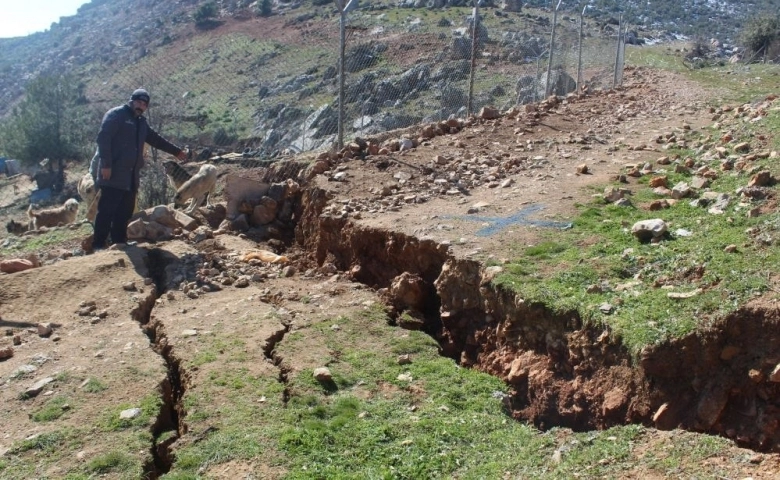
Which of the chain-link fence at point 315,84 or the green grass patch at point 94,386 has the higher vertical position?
the chain-link fence at point 315,84

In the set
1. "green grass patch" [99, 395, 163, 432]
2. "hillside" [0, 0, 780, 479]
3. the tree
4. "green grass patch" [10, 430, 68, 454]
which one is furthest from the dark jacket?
the tree

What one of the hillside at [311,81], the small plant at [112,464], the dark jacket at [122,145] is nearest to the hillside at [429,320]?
the small plant at [112,464]

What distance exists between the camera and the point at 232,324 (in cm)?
566

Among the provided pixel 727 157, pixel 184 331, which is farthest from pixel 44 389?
pixel 727 157

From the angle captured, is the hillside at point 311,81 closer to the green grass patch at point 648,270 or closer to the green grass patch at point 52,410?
the green grass patch at point 648,270

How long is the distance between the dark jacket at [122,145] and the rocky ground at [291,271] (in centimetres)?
69

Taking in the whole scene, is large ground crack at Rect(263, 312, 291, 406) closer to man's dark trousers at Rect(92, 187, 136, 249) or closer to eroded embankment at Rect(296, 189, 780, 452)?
eroded embankment at Rect(296, 189, 780, 452)

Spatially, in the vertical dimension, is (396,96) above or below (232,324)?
above

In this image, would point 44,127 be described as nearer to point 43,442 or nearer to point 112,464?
point 43,442

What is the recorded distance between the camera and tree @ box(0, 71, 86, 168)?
26562 mm

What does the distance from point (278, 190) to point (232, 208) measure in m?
0.55

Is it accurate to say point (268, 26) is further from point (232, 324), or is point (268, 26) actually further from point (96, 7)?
point (96, 7)

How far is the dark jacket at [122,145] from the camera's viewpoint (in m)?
7.27

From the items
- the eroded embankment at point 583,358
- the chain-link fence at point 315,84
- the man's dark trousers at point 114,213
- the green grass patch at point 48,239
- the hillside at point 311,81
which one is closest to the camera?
the eroded embankment at point 583,358
